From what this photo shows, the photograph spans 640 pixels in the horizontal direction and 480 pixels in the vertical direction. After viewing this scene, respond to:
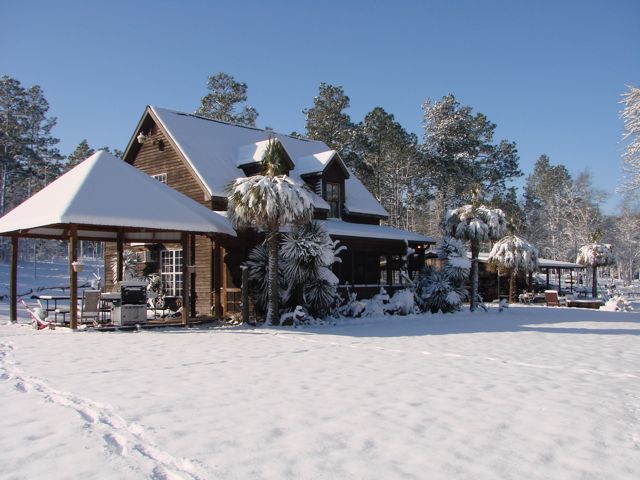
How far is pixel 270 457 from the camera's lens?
442 cm

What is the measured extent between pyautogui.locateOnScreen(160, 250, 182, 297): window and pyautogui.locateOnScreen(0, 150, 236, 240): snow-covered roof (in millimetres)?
4048

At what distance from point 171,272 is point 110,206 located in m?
6.79

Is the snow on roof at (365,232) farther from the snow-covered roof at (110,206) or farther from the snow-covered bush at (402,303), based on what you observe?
the snow-covered roof at (110,206)

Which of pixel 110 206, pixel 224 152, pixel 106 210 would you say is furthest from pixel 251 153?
pixel 106 210

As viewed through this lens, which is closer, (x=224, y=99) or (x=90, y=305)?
(x=90, y=305)

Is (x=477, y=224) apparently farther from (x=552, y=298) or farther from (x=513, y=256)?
(x=552, y=298)

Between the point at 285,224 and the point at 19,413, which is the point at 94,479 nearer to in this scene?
the point at 19,413

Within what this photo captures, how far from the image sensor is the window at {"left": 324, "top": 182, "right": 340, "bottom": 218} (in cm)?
2181

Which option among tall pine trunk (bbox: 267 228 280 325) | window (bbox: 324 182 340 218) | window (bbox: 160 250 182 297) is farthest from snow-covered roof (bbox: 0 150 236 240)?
window (bbox: 324 182 340 218)

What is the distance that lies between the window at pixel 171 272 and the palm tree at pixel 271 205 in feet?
17.2

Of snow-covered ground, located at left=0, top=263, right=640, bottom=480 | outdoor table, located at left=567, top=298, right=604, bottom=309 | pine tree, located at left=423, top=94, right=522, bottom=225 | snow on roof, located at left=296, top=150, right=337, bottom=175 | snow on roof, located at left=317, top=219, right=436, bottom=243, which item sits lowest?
outdoor table, located at left=567, top=298, right=604, bottom=309

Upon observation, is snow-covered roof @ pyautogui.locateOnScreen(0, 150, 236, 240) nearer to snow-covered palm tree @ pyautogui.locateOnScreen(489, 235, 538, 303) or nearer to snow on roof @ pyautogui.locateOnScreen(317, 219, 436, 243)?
snow on roof @ pyautogui.locateOnScreen(317, 219, 436, 243)

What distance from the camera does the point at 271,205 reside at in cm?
1391

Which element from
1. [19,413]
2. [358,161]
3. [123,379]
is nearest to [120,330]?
[123,379]
